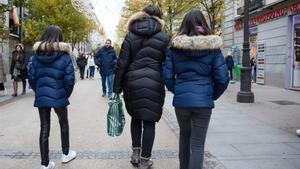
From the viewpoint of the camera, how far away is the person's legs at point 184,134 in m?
4.52

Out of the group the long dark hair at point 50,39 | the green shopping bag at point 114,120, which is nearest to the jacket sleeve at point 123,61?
the green shopping bag at point 114,120

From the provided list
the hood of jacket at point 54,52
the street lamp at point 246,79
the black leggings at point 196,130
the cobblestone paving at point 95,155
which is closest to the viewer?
the black leggings at point 196,130

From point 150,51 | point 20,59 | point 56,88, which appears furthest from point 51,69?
point 20,59

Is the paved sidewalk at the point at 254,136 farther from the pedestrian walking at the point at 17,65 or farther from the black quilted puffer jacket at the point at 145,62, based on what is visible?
the pedestrian walking at the point at 17,65

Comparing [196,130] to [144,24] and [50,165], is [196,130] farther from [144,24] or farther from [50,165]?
[50,165]

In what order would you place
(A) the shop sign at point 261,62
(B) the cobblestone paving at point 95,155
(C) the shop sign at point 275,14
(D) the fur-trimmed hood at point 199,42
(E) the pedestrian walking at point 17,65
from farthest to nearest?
(A) the shop sign at point 261,62 → (C) the shop sign at point 275,14 → (E) the pedestrian walking at point 17,65 → (B) the cobblestone paving at point 95,155 → (D) the fur-trimmed hood at point 199,42

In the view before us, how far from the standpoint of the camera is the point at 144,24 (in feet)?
17.4

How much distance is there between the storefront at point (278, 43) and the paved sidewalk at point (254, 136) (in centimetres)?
640

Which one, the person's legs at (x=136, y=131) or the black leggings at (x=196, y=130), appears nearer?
the black leggings at (x=196, y=130)

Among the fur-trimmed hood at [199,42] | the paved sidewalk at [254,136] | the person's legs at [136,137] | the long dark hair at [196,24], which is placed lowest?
the paved sidewalk at [254,136]

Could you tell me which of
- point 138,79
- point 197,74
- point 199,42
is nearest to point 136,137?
point 138,79

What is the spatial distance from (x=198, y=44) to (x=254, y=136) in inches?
145

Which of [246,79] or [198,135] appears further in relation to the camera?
[246,79]

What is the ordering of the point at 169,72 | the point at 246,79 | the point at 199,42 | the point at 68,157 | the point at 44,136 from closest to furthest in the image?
the point at 199,42 → the point at 169,72 → the point at 44,136 → the point at 68,157 → the point at 246,79
